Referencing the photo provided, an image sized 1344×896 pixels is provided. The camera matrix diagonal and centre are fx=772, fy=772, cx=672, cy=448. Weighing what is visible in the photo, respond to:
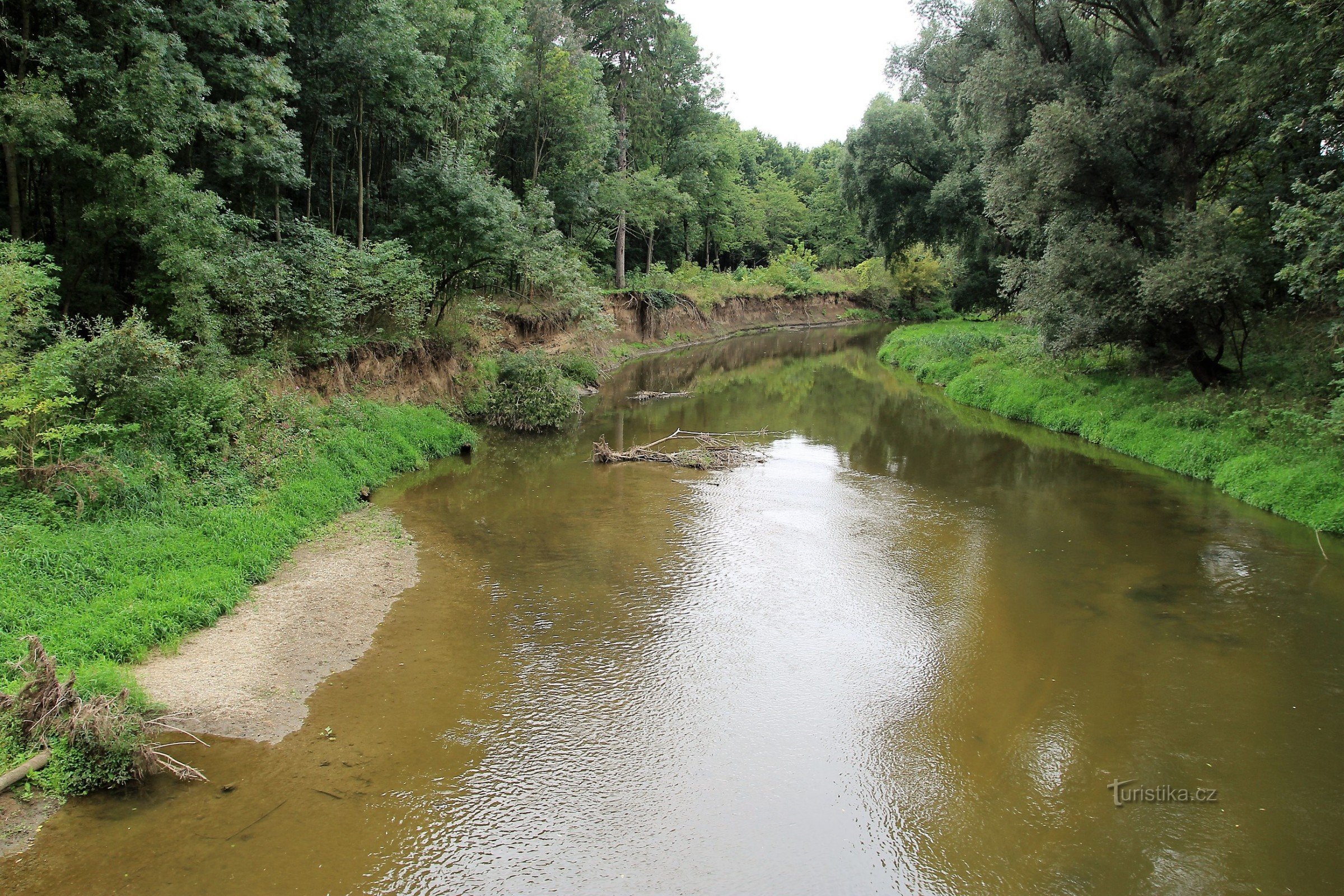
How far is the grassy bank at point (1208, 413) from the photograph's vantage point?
13000 mm

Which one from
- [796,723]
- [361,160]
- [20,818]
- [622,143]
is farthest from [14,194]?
[622,143]

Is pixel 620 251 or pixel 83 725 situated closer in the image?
pixel 83 725

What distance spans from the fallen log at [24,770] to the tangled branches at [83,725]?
0.12 metres

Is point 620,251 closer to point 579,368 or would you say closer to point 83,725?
point 579,368

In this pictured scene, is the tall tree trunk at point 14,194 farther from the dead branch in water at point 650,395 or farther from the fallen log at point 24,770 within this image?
the dead branch in water at point 650,395

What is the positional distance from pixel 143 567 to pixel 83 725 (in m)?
3.06

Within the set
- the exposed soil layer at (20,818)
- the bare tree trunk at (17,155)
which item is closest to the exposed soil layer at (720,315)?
the bare tree trunk at (17,155)

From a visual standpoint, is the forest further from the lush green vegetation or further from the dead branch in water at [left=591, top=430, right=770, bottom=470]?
the dead branch in water at [left=591, top=430, right=770, bottom=470]

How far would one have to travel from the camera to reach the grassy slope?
7.28m

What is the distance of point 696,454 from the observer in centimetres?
1706

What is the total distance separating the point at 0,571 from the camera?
24.7 ft

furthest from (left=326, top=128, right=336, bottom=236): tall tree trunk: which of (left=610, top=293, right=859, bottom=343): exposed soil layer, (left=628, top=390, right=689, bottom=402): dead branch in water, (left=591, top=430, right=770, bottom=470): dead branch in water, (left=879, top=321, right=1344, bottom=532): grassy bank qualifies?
(left=879, top=321, right=1344, bottom=532): grassy bank

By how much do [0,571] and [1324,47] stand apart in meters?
19.2

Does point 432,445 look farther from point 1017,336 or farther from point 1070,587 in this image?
point 1017,336
